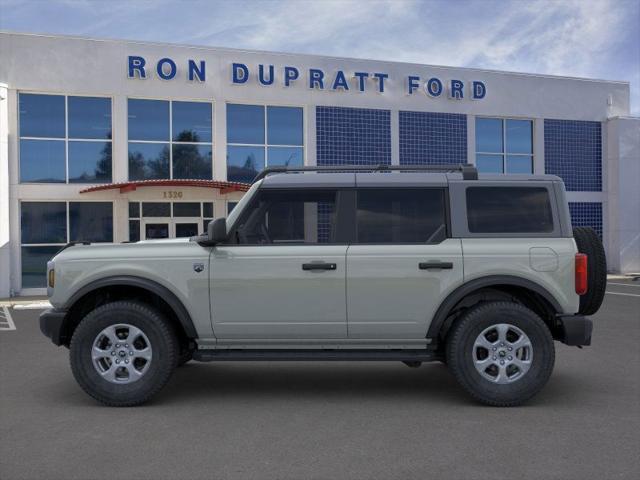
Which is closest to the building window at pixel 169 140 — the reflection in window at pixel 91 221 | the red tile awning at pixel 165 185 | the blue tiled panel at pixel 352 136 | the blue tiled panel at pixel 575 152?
the red tile awning at pixel 165 185

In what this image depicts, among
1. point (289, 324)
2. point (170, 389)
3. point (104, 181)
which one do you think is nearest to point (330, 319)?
point (289, 324)

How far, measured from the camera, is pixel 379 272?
5.46 meters

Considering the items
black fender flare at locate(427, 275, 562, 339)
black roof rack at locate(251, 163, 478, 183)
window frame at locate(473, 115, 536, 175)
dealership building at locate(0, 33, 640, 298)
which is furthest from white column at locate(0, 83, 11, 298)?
black fender flare at locate(427, 275, 562, 339)

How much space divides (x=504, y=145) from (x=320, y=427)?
810 inches

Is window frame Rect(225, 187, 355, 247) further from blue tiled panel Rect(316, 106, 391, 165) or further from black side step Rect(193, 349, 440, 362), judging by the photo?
blue tiled panel Rect(316, 106, 391, 165)

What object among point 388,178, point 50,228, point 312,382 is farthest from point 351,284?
point 50,228

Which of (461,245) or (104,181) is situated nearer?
(461,245)

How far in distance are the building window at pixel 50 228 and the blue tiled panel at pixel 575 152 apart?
53.6 feet

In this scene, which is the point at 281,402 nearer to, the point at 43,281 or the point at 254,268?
the point at 254,268

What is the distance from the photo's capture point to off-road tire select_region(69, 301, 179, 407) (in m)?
5.42

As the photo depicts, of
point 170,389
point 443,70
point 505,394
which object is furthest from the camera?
point 443,70

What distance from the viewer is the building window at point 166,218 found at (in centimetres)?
1919

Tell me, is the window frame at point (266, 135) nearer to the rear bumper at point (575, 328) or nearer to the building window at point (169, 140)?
the building window at point (169, 140)

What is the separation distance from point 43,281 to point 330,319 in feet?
50.8
